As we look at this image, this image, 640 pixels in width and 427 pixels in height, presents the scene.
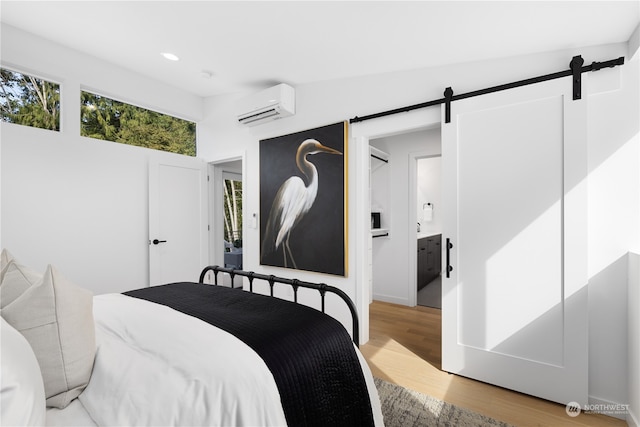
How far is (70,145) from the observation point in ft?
9.68

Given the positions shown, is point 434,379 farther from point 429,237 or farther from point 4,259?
point 429,237

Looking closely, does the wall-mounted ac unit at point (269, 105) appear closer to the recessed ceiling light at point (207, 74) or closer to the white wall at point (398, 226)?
the recessed ceiling light at point (207, 74)

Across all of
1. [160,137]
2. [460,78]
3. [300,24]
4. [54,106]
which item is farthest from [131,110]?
[460,78]

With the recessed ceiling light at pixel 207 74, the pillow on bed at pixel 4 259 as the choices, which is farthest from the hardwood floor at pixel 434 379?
the recessed ceiling light at pixel 207 74

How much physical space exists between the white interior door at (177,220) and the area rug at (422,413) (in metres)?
2.92

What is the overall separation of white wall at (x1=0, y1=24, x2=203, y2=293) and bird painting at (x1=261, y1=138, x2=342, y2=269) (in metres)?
1.54

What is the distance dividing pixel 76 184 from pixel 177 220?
1.12 metres

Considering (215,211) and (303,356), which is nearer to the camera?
(303,356)

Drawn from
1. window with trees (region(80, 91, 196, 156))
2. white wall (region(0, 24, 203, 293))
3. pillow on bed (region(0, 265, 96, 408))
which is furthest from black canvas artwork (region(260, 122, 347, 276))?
pillow on bed (region(0, 265, 96, 408))

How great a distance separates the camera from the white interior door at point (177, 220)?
358cm

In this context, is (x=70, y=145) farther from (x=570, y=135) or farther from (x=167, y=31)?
(x=570, y=135)

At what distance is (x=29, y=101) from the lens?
277 cm

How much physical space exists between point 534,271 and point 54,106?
4401 mm

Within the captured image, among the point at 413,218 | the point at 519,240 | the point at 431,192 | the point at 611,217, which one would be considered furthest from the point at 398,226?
the point at 611,217
